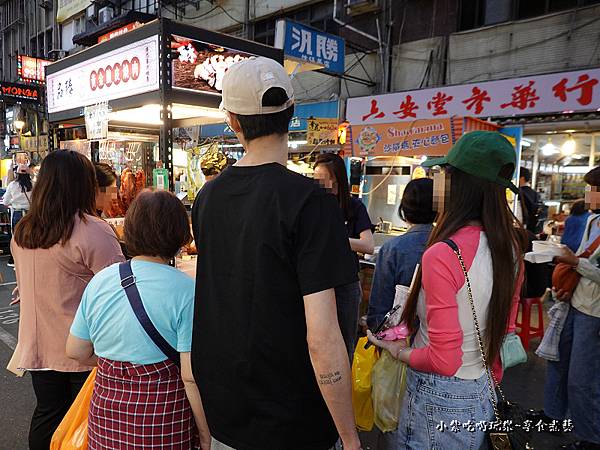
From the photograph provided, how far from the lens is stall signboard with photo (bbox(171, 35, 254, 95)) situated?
10.6 ft

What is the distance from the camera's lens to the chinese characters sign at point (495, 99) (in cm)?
753

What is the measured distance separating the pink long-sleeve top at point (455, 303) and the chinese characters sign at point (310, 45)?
6453 mm

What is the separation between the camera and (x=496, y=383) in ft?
5.33

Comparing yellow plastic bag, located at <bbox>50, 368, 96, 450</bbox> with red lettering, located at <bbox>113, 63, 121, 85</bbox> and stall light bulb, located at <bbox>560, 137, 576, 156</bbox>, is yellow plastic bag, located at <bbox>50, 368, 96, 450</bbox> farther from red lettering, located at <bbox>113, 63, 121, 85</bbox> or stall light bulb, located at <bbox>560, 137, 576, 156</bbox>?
stall light bulb, located at <bbox>560, 137, 576, 156</bbox>

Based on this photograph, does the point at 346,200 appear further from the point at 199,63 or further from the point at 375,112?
the point at 375,112

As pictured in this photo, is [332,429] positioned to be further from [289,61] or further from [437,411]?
[289,61]

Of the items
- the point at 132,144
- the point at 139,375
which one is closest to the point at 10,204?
the point at 132,144

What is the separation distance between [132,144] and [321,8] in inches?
386

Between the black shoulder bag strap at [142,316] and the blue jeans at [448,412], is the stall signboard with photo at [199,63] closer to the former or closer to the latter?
the black shoulder bag strap at [142,316]

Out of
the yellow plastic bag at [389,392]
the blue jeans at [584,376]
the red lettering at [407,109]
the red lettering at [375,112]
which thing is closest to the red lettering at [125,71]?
the yellow plastic bag at [389,392]

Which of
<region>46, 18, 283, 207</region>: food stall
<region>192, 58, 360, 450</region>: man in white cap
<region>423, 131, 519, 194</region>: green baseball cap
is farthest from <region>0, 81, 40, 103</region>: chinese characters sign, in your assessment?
<region>423, 131, 519, 194</region>: green baseball cap

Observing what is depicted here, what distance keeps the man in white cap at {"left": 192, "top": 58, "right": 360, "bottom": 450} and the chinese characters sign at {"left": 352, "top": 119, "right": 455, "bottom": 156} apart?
4174 millimetres

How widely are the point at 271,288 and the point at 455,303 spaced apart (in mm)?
669

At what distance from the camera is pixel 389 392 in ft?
5.94
